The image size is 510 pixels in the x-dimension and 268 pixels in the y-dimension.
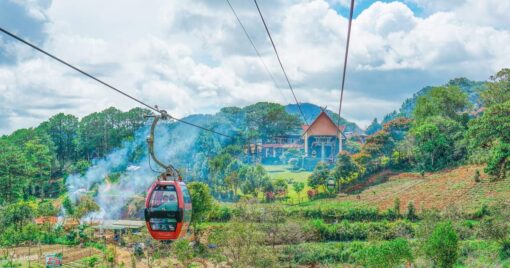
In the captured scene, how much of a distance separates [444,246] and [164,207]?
1121 centimetres

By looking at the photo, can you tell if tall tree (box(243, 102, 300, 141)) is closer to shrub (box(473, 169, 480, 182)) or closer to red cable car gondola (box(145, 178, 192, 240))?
shrub (box(473, 169, 480, 182))

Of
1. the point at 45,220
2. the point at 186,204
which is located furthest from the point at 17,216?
the point at 186,204

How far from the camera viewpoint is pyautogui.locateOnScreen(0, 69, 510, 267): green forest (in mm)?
20281

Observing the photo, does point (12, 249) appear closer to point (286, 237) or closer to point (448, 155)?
point (286, 237)

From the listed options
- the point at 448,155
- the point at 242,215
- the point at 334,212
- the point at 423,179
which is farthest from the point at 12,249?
the point at 448,155

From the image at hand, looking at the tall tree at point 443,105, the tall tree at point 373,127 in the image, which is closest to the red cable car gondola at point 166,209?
the tall tree at point 443,105

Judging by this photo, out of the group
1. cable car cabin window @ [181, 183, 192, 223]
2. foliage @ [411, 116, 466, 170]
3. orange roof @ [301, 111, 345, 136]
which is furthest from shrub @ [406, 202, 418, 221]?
orange roof @ [301, 111, 345, 136]

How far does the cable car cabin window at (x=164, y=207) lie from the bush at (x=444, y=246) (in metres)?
10.8

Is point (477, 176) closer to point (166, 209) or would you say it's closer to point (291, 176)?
point (291, 176)

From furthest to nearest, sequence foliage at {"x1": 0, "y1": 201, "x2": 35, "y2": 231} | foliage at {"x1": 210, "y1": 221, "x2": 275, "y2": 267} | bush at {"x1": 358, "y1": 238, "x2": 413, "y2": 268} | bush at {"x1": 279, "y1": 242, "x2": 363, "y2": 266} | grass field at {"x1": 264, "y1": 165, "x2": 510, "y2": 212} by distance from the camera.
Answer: foliage at {"x1": 0, "y1": 201, "x2": 35, "y2": 231}
grass field at {"x1": 264, "y1": 165, "x2": 510, "y2": 212}
bush at {"x1": 279, "y1": 242, "x2": 363, "y2": 266}
foliage at {"x1": 210, "y1": 221, "x2": 275, "y2": 267}
bush at {"x1": 358, "y1": 238, "x2": 413, "y2": 268}

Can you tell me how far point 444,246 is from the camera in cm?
1645

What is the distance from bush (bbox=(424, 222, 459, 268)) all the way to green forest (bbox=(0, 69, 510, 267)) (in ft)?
0.14

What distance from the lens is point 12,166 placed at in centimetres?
4003

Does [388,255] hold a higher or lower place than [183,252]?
higher
